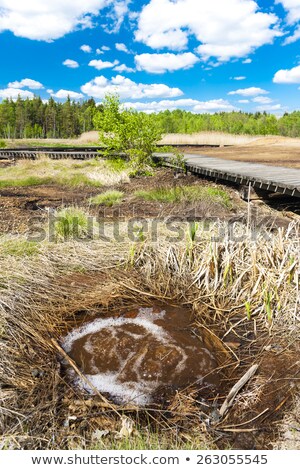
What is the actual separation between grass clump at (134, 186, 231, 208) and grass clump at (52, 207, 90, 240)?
9.33ft

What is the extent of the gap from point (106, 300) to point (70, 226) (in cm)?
158

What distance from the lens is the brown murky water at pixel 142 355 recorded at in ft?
8.38

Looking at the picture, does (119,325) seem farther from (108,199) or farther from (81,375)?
(108,199)

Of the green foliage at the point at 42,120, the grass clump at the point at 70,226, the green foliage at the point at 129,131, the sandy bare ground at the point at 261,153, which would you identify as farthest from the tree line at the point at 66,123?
the grass clump at the point at 70,226

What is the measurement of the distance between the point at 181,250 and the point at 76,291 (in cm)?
109

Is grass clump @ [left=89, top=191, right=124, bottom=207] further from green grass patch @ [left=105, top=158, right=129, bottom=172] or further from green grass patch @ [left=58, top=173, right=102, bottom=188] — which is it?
→ green grass patch @ [left=105, top=158, right=129, bottom=172]

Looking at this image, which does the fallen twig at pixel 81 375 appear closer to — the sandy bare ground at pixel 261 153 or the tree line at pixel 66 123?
the sandy bare ground at pixel 261 153

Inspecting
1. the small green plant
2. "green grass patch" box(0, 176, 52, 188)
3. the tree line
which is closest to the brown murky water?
the small green plant

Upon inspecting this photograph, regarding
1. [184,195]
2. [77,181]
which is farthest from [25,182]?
[184,195]

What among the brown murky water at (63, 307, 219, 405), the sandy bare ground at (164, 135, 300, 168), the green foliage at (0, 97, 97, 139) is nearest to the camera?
the brown murky water at (63, 307, 219, 405)

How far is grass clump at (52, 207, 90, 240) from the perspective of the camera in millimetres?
4562

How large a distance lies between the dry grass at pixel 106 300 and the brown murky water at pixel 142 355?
0.45 ft

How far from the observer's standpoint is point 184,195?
7805mm

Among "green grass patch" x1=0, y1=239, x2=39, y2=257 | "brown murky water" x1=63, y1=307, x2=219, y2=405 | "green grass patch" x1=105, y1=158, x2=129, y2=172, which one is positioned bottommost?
"brown murky water" x1=63, y1=307, x2=219, y2=405
